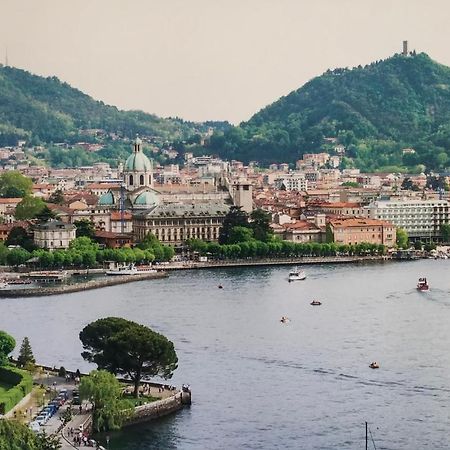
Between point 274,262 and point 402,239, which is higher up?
point 402,239

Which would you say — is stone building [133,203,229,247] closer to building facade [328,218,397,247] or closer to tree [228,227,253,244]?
tree [228,227,253,244]

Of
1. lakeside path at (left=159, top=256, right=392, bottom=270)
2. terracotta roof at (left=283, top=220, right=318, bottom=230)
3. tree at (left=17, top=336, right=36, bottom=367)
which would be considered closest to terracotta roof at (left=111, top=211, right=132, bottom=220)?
terracotta roof at (left=283, top=220, right=318, bottom=230)

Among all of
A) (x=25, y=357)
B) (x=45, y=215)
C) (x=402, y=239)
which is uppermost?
(x=45, y=215)

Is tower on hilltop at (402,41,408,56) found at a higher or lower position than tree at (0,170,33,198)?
higher

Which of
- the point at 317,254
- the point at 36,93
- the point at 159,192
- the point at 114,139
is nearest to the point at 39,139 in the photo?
the point at 114,139

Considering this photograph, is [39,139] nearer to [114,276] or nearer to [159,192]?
[159,192]

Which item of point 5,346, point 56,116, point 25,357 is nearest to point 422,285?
point 25,357

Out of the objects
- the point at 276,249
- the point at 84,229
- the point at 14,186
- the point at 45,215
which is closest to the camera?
the point at 276,249

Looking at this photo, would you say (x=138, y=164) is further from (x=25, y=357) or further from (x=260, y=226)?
(x=25, y=357)
